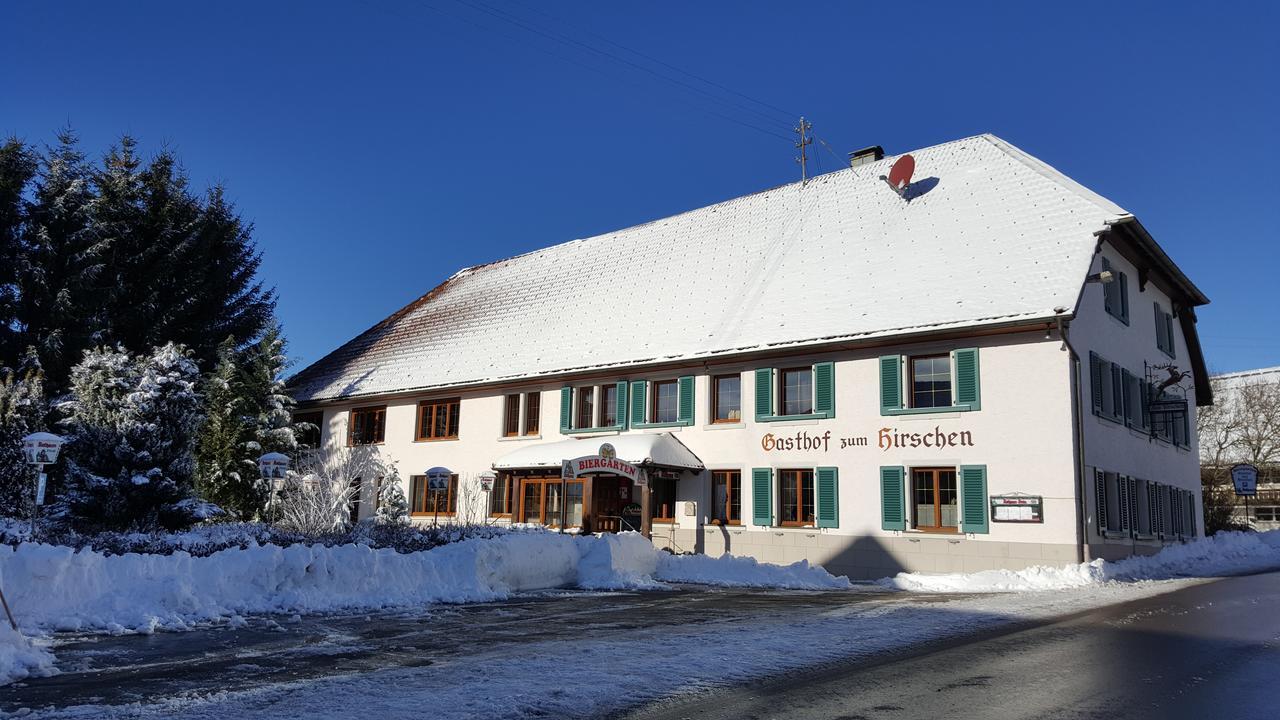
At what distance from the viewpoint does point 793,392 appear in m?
23.5

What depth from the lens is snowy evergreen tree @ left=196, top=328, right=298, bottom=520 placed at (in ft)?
97.9

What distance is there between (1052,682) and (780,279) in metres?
18.5

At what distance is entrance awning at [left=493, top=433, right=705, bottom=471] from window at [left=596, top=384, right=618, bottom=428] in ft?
2.21

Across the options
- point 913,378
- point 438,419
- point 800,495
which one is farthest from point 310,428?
point 913,378

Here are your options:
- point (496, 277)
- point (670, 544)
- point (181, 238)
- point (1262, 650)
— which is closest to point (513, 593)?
point (670, 544)

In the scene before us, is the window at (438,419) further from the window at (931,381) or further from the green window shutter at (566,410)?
the window at (931,381)

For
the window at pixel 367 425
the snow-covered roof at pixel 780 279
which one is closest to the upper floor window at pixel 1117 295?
the snow-covered roof at pixel 780 279

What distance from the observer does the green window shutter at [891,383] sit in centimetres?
2134

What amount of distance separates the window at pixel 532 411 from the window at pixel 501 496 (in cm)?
162

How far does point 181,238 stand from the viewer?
3469 centimetres

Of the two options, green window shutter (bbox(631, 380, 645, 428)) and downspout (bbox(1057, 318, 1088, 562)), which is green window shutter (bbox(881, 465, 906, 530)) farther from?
green window shutter (bbox(631, 380, 645, 428))

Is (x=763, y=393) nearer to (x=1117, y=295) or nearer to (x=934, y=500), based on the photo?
(x=934, y=500)

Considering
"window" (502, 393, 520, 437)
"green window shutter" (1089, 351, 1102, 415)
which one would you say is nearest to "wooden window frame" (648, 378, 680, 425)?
"window" (502, 393, 520, 437)

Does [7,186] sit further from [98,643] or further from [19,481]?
[98,643]
